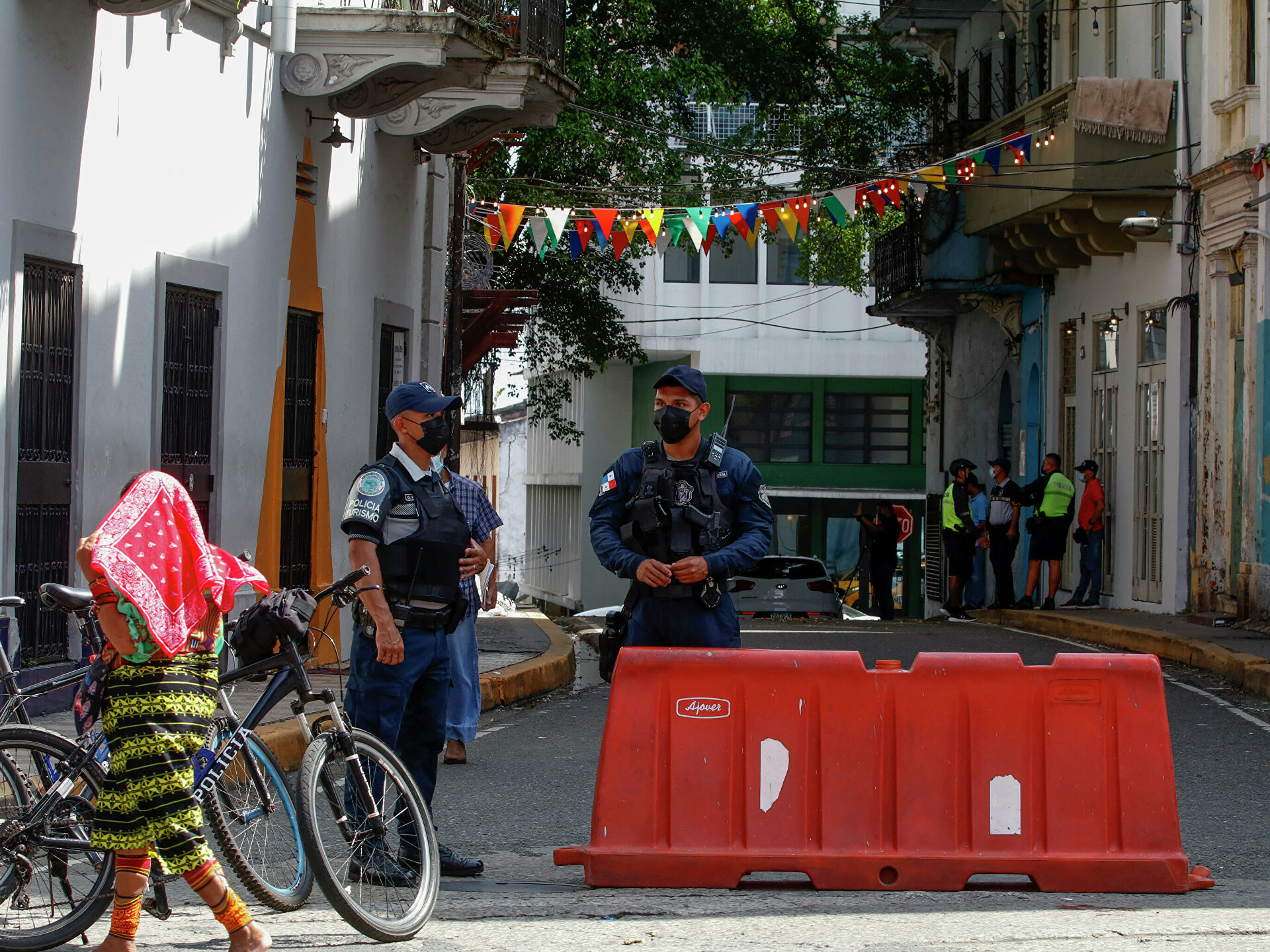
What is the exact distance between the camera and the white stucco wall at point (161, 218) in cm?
938

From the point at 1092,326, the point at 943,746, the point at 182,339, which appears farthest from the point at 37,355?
the point at 1092,326

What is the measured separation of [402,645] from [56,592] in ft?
4.13

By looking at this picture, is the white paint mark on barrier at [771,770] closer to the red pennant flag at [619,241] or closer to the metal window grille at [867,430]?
the red pennant flag at [619,241]

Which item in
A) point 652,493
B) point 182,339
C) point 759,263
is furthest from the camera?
point 759,263

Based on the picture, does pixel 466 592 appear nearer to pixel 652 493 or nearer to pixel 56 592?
pixel 652 493

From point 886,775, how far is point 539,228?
1301cm

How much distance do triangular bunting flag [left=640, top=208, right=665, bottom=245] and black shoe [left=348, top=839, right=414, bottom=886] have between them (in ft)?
42.0

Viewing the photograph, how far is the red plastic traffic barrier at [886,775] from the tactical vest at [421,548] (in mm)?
723

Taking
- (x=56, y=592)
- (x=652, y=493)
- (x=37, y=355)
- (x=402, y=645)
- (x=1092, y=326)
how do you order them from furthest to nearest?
1. (x=1092, y=326)
2. (x=37, y=355)
3. (x=652, y=493)
4. (x=402, y=645)
5. (x=56, y=592)

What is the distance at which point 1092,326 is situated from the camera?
2234cm

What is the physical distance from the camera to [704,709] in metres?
6.05

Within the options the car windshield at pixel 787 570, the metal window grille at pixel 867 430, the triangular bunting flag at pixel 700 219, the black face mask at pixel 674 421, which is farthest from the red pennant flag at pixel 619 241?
the metal window grille at pixel 867 430

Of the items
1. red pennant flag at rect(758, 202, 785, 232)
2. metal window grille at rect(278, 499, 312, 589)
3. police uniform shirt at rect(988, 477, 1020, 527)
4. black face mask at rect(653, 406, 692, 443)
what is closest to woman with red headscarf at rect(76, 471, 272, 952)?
black face mask at rect(653, 406, 692, 443)

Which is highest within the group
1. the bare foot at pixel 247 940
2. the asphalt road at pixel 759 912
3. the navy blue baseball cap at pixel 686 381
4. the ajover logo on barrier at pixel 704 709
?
the navy blue baseball cap at pixel 686 381
